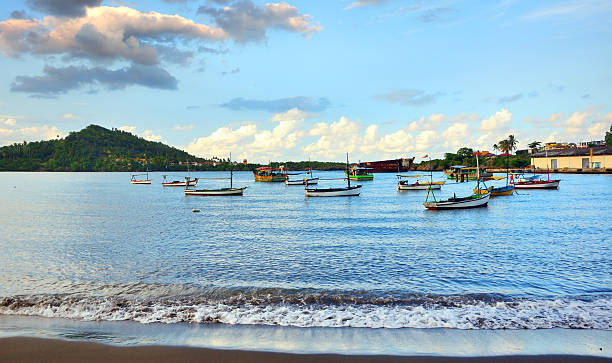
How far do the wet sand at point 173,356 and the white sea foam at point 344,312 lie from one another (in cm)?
210

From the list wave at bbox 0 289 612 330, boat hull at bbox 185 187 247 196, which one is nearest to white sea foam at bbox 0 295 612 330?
wave at bbox 0 289 612 330

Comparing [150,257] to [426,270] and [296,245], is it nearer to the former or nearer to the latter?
[296,245]

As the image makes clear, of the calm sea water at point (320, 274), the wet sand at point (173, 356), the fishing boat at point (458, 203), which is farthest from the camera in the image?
the fishing boat at point (458, 203)

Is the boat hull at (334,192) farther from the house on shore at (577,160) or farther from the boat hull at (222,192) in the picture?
the house on shore at (577,160)

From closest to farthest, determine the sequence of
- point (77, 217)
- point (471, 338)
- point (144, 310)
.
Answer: point (471, 338) < point (144, 310) < point (77, 217)

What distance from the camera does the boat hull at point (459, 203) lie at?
4516 cm

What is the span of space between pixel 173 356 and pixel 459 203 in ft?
143

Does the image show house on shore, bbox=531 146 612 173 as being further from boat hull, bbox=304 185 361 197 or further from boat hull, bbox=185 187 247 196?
boat hull, bbox=185 187 247 196

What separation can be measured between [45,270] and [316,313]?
1413 cm

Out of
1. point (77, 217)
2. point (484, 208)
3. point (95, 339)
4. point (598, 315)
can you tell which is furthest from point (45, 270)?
point (484, 208)

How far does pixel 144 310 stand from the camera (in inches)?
463

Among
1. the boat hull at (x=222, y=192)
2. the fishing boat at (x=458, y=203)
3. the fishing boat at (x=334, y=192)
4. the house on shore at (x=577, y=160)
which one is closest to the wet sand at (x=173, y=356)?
the fishing boat at (x=458, y=203)

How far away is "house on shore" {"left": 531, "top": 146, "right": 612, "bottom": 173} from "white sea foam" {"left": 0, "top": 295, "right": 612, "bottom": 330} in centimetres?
14285

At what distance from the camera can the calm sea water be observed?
11234 millimetres
